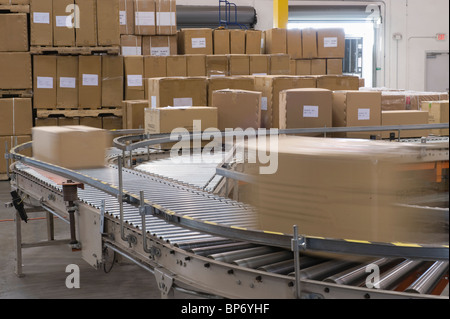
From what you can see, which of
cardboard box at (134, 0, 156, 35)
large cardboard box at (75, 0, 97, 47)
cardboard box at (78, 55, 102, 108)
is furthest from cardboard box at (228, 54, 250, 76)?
large cardboard box at (75, 0, 97, 47)

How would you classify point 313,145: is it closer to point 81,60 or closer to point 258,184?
point 258,184

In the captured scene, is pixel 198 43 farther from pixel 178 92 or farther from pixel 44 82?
pixel 178 92

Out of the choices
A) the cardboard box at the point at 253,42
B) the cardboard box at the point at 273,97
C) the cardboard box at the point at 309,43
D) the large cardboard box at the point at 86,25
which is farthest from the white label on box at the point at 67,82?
the cardboard box at the point at 309,43

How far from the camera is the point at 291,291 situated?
6.36 feet

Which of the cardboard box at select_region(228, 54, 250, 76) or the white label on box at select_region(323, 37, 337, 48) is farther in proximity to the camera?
the white label on box at select_region(323, 37, 337, 48)

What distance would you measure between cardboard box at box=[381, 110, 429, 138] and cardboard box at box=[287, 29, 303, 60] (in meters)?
4.49

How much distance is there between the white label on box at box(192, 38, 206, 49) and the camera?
1000 centimetres

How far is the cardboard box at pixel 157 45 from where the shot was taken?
9.91 metres

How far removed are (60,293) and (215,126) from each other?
2266 mm

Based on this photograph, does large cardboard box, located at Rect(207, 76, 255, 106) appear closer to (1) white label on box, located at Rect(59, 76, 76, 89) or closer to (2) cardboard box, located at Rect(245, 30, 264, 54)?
(1) white label on box, located at Rect(59, 76, 76, 89)

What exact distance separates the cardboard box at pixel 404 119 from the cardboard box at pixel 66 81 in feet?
14.9

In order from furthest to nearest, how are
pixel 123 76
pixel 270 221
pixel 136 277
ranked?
pixel 123 76 < pixel 136 277 < pixel 270 221

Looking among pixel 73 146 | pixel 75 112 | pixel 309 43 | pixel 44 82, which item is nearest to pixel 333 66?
pixel 309 43

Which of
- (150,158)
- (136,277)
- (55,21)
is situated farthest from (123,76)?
(136,277)
